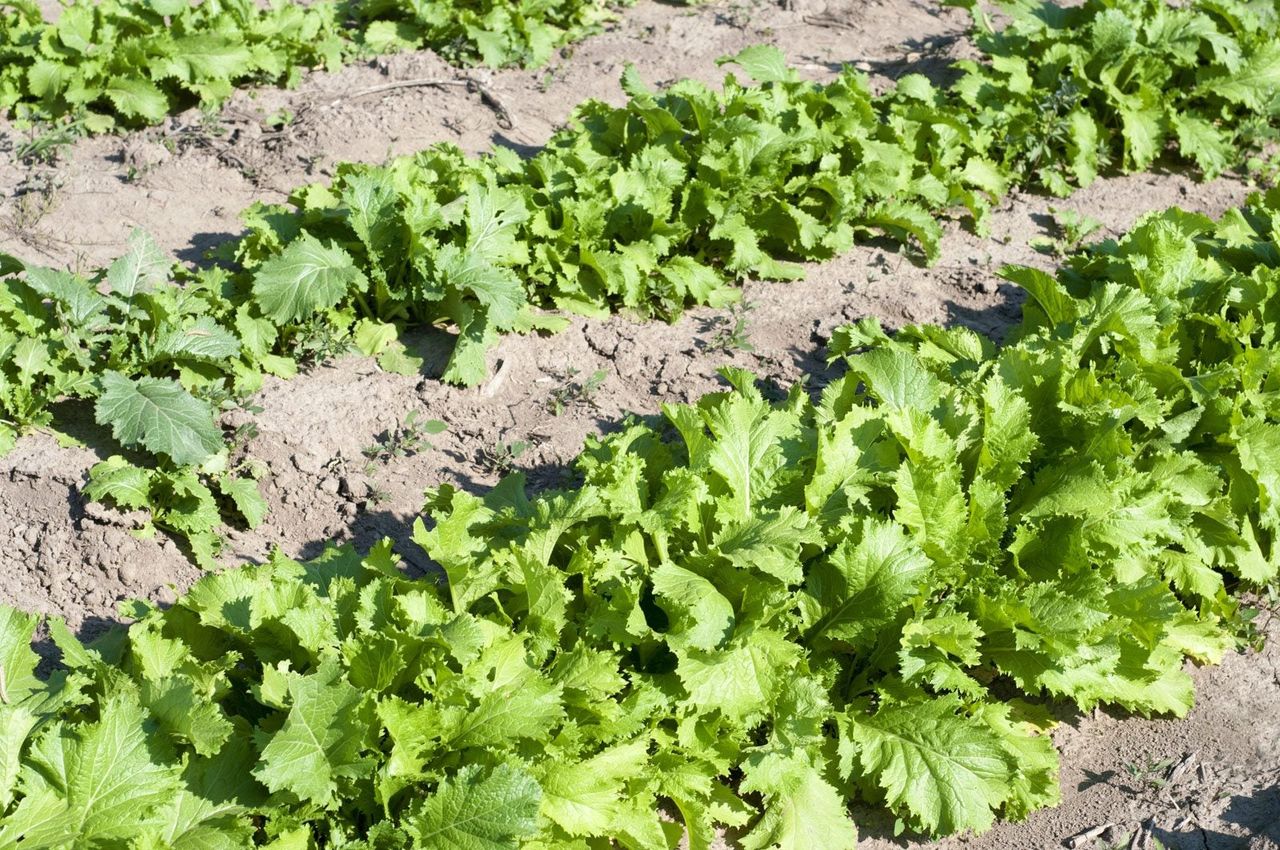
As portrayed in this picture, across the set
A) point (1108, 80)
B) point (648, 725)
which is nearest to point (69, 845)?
point (648, 725)

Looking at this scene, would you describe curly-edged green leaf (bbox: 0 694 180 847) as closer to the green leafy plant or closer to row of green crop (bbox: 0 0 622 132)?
the green leafy plant

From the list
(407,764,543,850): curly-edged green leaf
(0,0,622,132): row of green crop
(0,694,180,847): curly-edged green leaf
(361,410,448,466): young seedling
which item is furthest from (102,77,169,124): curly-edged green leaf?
(407,764,543,850): curly-edged green leaf

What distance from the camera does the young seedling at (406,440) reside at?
5121 millimetres

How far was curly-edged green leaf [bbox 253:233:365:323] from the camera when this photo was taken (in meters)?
5.29

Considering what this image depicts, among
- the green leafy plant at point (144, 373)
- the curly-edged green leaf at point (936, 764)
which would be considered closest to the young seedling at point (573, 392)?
the green leafy plant at point (144, 373)

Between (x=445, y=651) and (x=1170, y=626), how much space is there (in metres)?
2.74

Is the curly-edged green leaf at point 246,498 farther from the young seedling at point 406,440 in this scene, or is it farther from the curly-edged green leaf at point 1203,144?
the curly-edged green leaf at point 1203,144

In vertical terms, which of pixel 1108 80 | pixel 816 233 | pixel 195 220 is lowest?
pixel 195 220

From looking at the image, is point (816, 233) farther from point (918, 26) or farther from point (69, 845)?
point (69, 845)

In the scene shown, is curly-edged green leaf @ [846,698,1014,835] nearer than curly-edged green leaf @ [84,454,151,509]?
Yes

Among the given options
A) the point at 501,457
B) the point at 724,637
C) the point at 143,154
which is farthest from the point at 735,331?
the point at 143,154

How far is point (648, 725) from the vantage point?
12.5 feet

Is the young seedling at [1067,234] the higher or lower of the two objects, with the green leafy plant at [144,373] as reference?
higher

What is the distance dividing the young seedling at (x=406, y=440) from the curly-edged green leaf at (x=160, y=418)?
0.64m
